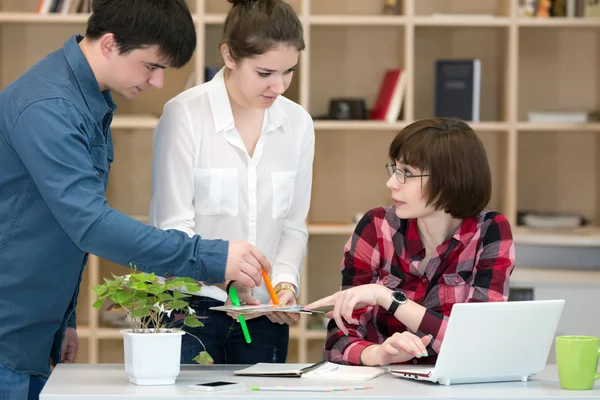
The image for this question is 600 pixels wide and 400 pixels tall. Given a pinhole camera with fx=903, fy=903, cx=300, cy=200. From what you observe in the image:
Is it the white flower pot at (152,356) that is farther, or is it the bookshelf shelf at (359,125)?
the bookshelf shelf at (359,125)

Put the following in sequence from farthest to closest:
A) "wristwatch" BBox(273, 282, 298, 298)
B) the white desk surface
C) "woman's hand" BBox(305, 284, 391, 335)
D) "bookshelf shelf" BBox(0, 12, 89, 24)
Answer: "bookshelf shelf" BBox(0, 12, 89, 24), "wristwatch" BBox(273, 282, 298, 298), "woman's hand" BBox(305, 284, 391, 335), the white desk surface

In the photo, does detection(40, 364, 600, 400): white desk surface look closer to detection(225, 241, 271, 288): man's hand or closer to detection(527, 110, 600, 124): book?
detection(225, 241, 271, 288): man's hand

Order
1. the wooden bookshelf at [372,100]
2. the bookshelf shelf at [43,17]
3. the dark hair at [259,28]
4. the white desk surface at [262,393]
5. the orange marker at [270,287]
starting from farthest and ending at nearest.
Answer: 1. the wooden bookshelf at [372,100]
2. the bookshelf shelf at [43,17]
3. the dark hair at [259,28]
4. the orange marker at [270,287]
5. the white desk surface at [262,393]

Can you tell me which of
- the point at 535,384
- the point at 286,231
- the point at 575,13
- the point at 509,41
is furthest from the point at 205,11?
the point at 535,384

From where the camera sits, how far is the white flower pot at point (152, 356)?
1.71 metres

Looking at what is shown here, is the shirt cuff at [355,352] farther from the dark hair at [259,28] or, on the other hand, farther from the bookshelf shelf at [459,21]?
the bookshelf shelf at [459,21]

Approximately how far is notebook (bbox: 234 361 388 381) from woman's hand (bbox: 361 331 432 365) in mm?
44

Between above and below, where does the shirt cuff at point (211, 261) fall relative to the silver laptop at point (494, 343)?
above

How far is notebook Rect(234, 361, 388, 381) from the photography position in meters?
1.86

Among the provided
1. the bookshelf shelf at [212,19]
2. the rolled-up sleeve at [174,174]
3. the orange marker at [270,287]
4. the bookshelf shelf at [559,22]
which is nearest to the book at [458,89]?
the bookshelf shelf at [559,22]

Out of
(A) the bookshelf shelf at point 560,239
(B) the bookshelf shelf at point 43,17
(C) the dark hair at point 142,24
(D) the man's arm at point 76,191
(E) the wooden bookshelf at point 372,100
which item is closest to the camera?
(D) the man's arm at point 76,191

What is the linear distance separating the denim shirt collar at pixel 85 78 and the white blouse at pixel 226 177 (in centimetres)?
37

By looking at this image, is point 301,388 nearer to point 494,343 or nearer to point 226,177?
point 494,343

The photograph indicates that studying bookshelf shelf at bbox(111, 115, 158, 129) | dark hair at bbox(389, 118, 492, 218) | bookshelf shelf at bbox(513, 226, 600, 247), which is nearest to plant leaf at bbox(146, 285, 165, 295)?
dark hair at bbox(389, 118, 492, 218)
